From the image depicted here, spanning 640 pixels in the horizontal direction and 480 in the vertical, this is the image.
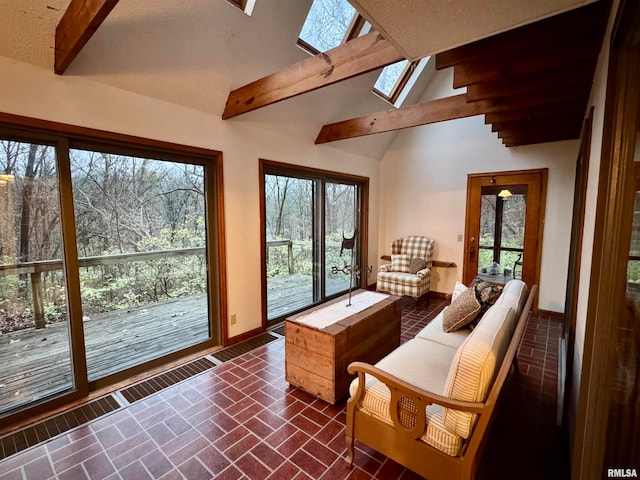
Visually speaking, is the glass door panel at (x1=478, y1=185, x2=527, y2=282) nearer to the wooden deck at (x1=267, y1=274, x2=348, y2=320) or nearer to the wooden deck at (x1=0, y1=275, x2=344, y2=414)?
the wooden deck at (x1=267, y1=274, x2=348, y2=320)

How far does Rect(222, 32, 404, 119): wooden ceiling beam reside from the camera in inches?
79.3

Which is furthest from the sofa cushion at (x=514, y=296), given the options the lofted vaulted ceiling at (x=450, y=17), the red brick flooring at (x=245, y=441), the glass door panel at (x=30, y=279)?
the glass door panel at (x=30, y=279)

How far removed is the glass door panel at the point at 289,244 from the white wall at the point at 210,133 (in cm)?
31

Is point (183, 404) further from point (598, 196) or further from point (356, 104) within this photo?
point (356, 104)

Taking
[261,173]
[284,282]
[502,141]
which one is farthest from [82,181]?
[502,141]

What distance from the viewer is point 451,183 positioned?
16.1 ft

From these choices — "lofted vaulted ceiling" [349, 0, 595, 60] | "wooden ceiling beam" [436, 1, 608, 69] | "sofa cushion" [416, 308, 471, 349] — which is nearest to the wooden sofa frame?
"sofa cushion" [416, 308, 471, 349]

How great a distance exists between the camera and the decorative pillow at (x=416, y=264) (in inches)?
187

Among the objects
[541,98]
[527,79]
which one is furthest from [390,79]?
[527,79]

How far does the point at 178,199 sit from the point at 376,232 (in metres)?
3.70

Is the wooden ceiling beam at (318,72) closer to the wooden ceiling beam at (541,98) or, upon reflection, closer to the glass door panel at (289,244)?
the glass door panel at (289,244)

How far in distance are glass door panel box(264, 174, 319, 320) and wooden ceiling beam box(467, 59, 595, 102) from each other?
2358 mm

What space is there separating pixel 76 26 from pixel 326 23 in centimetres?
236

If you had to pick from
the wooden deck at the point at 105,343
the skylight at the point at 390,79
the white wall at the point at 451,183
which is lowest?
the wooden deck at the point at 105,343
